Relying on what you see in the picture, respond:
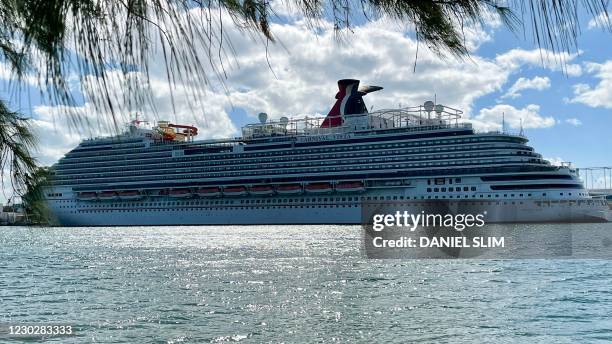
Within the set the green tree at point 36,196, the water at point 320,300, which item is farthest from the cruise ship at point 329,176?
the green tree at point 36,196

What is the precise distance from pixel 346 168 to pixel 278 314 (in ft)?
171

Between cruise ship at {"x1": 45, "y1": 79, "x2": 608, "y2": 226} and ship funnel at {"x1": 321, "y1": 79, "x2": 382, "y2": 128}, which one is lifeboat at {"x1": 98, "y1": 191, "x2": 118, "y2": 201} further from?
ship funnel at {"x1": 321, "y1": 79, "x2": 382, "y2": 128}

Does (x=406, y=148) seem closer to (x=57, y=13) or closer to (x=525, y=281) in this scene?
(x=525, y=281)

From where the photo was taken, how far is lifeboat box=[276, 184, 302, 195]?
213 feet

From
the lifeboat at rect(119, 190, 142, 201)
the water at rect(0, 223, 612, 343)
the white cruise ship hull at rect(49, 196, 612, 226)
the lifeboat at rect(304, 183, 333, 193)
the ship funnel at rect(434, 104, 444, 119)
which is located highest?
the ship funnel at rect(434, 104, 444, 119)

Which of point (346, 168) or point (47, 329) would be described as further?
point (346, 168)

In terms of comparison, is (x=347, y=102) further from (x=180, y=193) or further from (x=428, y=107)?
(x=180, y=193)

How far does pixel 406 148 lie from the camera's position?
210 ft

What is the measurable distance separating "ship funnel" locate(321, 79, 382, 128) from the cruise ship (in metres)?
0.12

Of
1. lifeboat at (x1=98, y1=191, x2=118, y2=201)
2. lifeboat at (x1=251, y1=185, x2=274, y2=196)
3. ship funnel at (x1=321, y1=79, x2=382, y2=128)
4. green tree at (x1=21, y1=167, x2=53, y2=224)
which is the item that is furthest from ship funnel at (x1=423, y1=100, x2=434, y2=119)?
green tree at (x1=21, y1=167, x2=53, y2=224)

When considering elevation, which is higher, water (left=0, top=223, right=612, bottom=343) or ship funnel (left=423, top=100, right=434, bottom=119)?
ship funnel (left=423, top=100, right=434, bottom=119)

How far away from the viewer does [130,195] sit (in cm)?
7288

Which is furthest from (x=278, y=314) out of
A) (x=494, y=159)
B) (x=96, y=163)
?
(x=96, y=163)

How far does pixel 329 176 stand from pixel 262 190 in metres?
7.39
